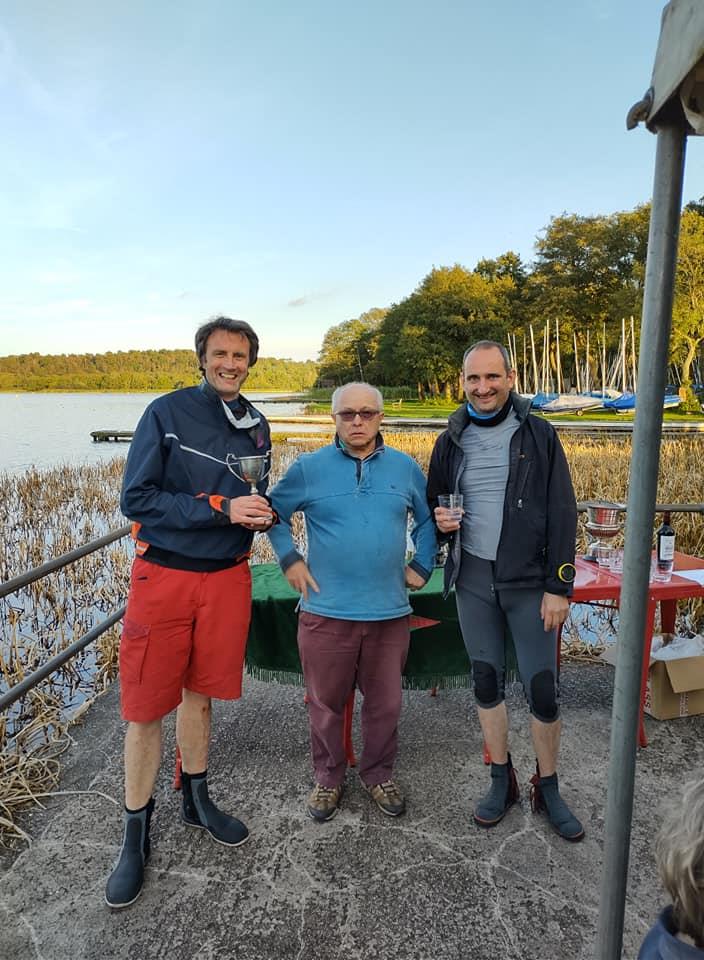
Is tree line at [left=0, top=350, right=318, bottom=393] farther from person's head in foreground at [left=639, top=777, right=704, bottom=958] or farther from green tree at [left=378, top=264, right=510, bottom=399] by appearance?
person's head in foreground at [left=639, top=777, right=704, bottom=958]

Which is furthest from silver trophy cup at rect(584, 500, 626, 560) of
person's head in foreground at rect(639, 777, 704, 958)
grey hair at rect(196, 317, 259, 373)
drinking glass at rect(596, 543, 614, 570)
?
person's head in foreground at rect(639, 777, 704, 958)

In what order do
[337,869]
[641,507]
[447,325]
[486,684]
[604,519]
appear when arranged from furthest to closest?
[447,325], [604,519], [486,684], [337,869], [641,507]

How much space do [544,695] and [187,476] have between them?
1638 mm

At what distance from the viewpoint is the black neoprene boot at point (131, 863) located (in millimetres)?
2084

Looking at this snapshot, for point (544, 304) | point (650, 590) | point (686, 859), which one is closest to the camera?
point (686, 859)

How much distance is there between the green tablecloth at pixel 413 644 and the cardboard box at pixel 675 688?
84 cm

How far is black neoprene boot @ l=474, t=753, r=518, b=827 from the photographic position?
8.09 feet

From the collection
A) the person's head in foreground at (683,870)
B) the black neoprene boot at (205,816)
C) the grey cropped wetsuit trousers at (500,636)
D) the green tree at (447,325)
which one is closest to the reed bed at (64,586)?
the black neoprene boot at (205,816)

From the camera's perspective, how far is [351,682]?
2.58 meters

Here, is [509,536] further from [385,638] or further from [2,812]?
[2,812]

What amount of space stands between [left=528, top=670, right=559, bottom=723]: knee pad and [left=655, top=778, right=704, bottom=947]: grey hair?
1.43 meters

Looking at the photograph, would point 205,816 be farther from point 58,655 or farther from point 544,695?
point 544,695

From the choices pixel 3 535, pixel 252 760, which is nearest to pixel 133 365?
pixel 3 535

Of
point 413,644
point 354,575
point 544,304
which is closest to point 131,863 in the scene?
point 354,575
